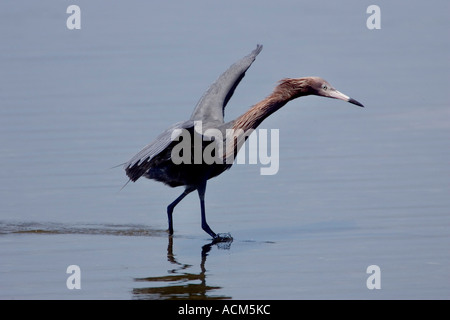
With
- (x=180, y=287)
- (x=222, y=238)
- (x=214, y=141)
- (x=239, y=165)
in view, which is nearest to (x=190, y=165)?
(x=214, y=141)

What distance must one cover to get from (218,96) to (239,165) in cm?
137

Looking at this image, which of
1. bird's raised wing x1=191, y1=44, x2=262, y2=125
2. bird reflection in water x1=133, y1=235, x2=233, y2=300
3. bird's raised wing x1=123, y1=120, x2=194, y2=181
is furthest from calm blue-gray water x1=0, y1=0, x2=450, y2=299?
bird's raised wing x1=191, y1=44, x2=262, y2=125

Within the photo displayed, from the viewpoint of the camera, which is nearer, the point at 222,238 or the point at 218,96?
the point at 222,238

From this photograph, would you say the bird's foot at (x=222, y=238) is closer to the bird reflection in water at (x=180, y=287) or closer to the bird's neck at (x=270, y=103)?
the bird reflection in water at (x=180, y=287)

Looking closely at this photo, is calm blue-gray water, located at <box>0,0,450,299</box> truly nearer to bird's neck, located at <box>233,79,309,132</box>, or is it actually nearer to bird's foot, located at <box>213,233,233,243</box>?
bird's foot, located at <box>213,233,233,243</box>

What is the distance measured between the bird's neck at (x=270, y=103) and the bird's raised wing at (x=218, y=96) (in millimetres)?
530

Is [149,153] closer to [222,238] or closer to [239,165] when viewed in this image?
[222,238]

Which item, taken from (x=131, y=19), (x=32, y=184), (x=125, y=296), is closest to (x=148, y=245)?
(x=125, y=296)

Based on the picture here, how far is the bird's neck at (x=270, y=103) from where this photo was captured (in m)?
11.0

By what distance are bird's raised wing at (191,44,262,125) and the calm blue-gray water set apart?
105 cm

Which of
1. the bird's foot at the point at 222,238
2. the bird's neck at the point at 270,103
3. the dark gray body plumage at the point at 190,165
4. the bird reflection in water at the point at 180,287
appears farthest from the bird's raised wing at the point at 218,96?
the bird reflection in water at the point at 180,287

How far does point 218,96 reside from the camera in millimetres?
12383

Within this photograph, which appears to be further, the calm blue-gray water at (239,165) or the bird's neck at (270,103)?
the bird's neck at (270,103)
